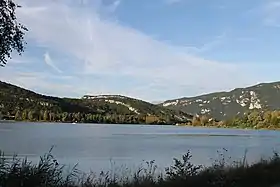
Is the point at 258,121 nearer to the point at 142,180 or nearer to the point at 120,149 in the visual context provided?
the point at 120,149

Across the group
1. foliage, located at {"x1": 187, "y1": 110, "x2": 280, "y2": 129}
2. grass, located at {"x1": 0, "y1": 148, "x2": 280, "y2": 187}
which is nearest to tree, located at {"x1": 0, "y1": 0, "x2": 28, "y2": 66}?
grass, located at {"x1": 0, "y1": 148, "x2": 280, "y2": 187}

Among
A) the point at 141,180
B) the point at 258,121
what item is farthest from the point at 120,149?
the point at 258,121

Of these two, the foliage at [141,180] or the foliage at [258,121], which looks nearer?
the foliage at [141,180]

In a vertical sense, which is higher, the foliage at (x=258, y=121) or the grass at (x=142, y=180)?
the foliage at (x=258, y=121)

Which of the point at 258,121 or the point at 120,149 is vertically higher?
the point at 258,121

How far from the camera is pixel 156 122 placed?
195m

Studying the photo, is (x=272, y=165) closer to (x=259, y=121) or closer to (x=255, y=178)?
(x=255, y=178)

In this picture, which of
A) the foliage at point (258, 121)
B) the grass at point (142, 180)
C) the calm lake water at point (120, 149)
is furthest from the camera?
the foliage at point (258, 121)

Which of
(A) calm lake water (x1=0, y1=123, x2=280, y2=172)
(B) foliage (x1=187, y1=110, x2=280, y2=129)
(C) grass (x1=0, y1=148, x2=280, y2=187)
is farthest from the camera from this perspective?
(B) foliage (x1=187, y1=110, x2=280, y2=129)

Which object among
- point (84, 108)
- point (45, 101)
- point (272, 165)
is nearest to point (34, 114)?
point (45, 101)

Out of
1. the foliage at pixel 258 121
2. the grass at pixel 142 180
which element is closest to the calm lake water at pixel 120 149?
the grass at pixel 142 180

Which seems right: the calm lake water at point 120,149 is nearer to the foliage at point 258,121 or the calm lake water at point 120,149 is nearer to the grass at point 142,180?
the grass at point 142,180

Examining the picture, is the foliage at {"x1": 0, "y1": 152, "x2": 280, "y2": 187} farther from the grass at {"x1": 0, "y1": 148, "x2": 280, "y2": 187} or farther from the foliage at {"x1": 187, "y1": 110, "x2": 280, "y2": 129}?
the foliage at {"x1": 187, "y1": 110, "x2": 280, "y2": 129}

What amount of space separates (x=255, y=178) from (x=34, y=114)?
14388cm
